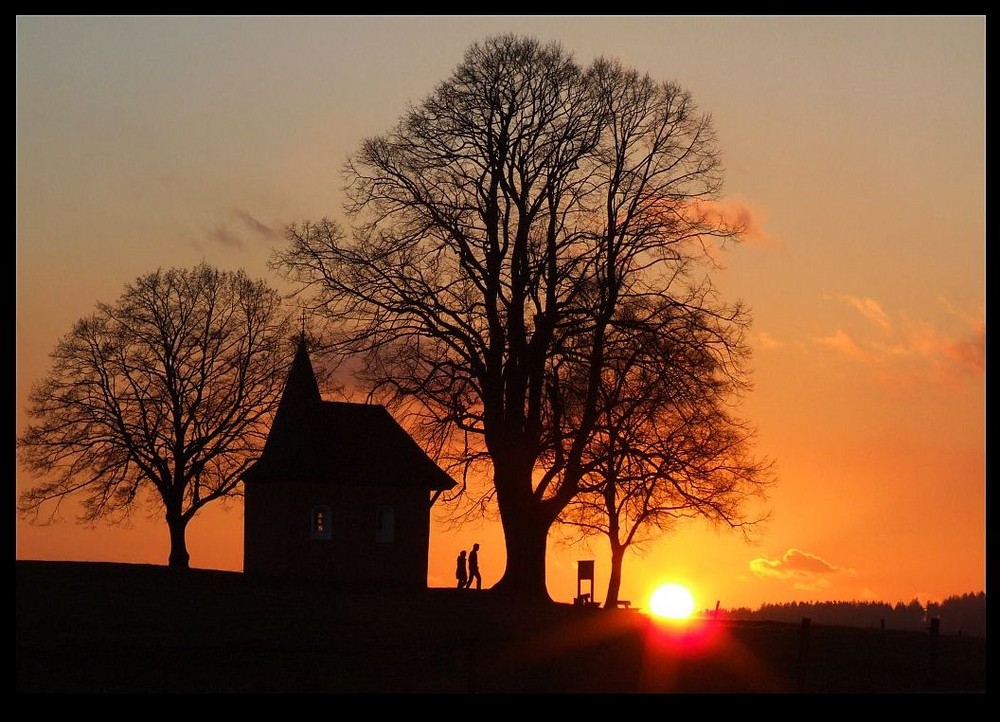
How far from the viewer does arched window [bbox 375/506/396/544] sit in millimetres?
50812

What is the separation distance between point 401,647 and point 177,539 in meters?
24.4

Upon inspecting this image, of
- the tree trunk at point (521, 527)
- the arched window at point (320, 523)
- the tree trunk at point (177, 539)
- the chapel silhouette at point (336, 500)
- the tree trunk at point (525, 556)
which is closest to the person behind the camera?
the tree trunk at point (521, 527)

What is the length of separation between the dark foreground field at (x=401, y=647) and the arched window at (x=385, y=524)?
619cm

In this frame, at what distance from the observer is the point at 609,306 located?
4222cm

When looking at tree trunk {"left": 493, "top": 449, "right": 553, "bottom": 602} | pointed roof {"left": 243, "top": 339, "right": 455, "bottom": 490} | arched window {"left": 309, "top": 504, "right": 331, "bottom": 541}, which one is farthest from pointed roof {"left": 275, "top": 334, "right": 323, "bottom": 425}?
tree trunk {"left": 493, "top": 449, "right": 553, "bottom": 602}

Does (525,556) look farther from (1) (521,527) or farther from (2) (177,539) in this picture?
(2) (177,539)

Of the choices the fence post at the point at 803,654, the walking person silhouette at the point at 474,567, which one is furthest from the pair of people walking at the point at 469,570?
the fence post at the point at 803,654

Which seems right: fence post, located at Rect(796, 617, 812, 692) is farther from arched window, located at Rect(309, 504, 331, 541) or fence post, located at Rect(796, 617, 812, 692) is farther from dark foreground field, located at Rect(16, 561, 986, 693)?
arched window, located at Rect(309, 504, 331, 541)

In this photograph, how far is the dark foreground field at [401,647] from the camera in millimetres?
32469

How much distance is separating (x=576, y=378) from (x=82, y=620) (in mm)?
15773

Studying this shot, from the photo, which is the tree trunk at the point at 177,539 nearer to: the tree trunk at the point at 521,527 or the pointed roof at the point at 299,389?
the pointed roof at the point at 299,389

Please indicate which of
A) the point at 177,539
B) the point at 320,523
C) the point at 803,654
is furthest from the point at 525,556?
the point at 177,539

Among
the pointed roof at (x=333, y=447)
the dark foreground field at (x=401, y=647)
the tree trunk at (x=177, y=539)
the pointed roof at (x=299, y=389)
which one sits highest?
the pointed roof at (x=299, y=389)
